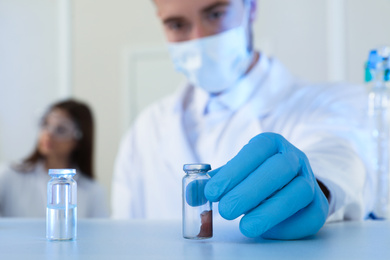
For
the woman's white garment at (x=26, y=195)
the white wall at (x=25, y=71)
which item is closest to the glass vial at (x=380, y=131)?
the woman's white garment at (x=26, y=195)

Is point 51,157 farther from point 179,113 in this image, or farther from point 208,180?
point 208,180

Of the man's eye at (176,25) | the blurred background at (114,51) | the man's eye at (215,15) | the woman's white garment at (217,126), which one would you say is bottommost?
the woman's white garment at (217,126)

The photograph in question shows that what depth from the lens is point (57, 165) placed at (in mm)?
2820

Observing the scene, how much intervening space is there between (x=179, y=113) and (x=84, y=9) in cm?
237

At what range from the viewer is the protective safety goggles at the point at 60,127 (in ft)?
9.07

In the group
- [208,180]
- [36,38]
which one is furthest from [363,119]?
[36,38]

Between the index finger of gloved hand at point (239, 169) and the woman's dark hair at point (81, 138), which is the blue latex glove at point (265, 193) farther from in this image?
the woman's dark hair at point (81, 138)

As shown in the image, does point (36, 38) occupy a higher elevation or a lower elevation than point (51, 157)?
higher

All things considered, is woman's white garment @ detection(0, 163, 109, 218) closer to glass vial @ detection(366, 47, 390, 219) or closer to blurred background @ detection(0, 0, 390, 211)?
blurred background @ detection(0, 0, 390, 211)

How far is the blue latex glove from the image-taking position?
0.63 m

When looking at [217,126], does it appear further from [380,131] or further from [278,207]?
[278,207]

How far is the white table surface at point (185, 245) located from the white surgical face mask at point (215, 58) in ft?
2.42

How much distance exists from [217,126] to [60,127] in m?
1.56

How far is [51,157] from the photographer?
9.28ft
